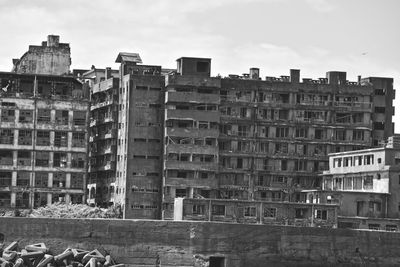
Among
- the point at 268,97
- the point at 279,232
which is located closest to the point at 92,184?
the point at 268,97

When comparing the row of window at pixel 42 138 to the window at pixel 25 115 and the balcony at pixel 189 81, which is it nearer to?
the window at pixel 25 115

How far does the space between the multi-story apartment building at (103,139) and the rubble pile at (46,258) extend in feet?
156

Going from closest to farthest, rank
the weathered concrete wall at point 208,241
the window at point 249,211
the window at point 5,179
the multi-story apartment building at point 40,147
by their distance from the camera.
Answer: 1. the weathered concrete wall at point 208,241
2. the window at point 249,211
3. the window at point 5,179
4. the multi-story apartment building at point 40,147

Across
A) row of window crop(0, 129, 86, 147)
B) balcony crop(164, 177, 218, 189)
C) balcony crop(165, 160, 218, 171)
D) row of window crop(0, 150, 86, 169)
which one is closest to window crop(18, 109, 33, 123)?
row of window crop(0, 129, 86, 147)

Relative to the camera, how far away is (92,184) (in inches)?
5846

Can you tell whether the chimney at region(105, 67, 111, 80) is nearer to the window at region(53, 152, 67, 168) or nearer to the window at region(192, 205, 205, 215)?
the window at region(53, 152, 67, 168)

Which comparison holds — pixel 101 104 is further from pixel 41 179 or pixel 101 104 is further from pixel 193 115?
pixel 193 115

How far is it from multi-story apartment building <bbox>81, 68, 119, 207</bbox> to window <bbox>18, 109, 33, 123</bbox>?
35.4ft

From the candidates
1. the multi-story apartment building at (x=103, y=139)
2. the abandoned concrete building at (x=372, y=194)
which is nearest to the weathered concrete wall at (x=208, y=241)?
the abandoned concrete building at (x=372, y=194)

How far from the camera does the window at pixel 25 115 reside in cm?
13638

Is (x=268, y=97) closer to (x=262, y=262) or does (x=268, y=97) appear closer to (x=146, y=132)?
(x=146, y=132)

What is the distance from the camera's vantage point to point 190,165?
5359 inches

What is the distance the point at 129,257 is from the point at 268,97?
4954 centimetres

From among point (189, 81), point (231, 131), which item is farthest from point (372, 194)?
point (189, 81)
